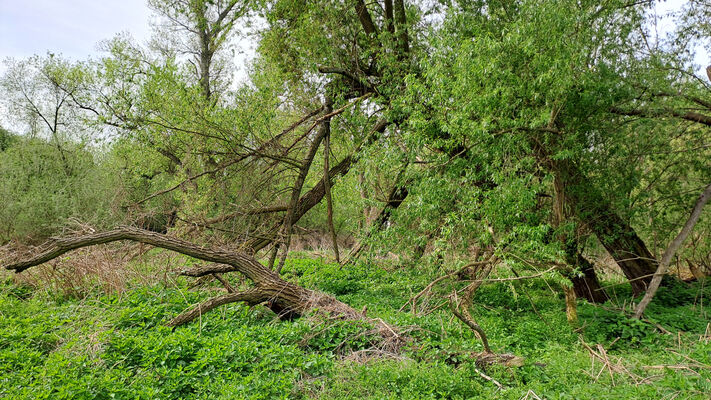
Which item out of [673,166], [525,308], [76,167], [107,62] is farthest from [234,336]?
[76,167]

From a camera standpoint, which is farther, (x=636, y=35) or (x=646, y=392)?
(x=636, y=35)

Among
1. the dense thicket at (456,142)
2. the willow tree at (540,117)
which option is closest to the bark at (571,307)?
the dense thicket at (456,142)

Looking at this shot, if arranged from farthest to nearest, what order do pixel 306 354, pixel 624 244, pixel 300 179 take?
pixel 300 179 → pixel 624 244 → pixel 306 354

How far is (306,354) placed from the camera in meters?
5.06

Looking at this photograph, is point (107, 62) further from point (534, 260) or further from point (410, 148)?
point (534, 260)

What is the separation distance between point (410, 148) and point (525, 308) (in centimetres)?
377

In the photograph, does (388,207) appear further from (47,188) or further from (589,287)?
(47,188)

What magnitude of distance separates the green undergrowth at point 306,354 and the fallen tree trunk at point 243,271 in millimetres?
207

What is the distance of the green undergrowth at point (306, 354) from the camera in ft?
13.3

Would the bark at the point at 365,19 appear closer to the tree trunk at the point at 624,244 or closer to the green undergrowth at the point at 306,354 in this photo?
the tree trunk at the point at 624,244

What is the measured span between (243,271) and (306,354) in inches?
90.5

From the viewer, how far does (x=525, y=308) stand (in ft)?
27.0

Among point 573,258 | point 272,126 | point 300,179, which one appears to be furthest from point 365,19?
point 573,258

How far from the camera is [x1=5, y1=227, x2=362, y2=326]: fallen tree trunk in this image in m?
6.20
